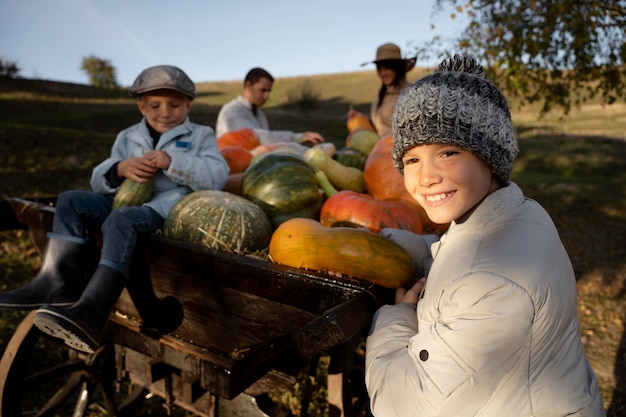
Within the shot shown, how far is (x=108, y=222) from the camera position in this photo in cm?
242

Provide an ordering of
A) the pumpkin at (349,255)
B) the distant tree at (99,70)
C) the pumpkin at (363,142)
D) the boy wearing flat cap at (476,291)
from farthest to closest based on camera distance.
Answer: the distant tree at (99,70) → the pumpkin at (363,142) → the pumpkin at (349,255) → the boy wearing flat cap at (476,291)

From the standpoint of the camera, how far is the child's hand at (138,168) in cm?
276

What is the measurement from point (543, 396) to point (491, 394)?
0.54ft

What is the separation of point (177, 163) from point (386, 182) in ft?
4.55

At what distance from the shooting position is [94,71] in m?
56.9

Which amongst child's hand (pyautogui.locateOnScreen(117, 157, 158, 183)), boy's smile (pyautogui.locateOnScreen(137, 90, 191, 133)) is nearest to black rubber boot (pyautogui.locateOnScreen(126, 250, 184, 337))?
child's hand (pyautogui.locateOnScreen(117, 157, 158, 183))

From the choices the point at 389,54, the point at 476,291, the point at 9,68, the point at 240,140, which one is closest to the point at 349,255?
the point at 476,291

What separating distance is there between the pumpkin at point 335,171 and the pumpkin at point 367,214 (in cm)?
70

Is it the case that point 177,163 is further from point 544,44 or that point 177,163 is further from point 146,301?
point 544,44

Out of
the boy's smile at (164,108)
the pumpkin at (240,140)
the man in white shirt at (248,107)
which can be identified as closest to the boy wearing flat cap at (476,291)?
the boy's smile at (164,108)

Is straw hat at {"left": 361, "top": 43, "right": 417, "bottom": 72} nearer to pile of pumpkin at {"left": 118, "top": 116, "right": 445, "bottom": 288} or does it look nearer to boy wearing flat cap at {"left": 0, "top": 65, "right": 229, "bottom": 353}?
pile of pumpkin at {"left": 118, "top": 116, "right": 445, "bottom": 288}

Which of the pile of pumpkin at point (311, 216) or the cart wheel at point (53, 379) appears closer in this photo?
the pile of pumpkin at point (311, 216)

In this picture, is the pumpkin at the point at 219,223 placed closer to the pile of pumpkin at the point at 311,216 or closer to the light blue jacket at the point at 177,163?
the pile of pumpkin at the point at 311,216

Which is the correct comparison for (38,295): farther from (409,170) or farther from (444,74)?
(444,74)
